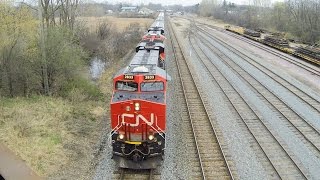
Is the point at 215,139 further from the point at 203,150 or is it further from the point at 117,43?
the point at 117,43

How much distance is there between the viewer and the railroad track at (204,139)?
12.5 metres

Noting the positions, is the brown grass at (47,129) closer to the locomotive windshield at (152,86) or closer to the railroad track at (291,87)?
the locomotive windshield at (152,86)

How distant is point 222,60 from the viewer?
1457 inches

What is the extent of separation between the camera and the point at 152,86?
1257cm

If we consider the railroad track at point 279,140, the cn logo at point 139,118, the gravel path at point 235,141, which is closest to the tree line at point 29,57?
the gravel path at point 235,141

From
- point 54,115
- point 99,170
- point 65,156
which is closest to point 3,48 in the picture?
point 54,115

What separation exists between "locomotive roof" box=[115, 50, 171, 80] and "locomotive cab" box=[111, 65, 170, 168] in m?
0.39

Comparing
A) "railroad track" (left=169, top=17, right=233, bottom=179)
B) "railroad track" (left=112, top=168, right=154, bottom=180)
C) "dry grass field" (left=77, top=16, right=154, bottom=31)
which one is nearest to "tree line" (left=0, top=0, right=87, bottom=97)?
"railroad track" (left=169, top=17, right=233, bottom=179)

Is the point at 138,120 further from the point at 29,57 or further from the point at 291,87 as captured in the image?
the point at 291,87

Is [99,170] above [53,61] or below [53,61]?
below

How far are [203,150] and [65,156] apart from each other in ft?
18.0

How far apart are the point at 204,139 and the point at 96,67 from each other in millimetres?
27980

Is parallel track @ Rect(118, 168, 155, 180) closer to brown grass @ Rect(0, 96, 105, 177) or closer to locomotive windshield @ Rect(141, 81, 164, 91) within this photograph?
brown grass @ Rect(0, 96, 105, 177)

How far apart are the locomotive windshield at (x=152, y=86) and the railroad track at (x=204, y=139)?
3.13 m
